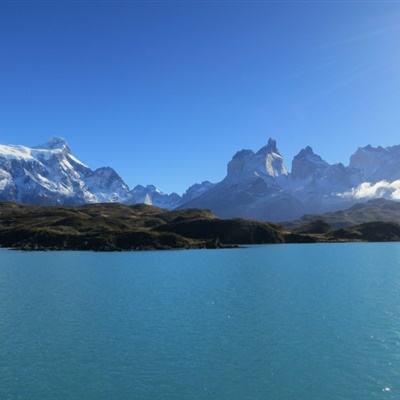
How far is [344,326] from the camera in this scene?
60.3 metres

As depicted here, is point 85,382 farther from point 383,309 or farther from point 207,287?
point 207,287

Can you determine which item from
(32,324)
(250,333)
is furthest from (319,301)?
(32,324)

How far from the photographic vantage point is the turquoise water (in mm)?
40719

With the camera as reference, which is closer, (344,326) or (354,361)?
(354,361)

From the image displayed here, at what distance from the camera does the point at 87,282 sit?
10381cm

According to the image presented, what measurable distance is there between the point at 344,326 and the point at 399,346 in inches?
387

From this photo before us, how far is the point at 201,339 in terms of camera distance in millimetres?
54812

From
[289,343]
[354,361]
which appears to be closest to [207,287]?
[289,343]

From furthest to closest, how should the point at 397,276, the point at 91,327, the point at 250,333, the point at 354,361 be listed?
the point at 397,276 → the point at 91,327 → the point at 250,333 → the point at 354,361

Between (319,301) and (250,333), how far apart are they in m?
23.8

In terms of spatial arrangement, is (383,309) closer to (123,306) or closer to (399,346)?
(399,346)

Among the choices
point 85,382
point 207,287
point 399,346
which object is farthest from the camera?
point 207,287

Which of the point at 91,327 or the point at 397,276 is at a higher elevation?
the point at 397,276

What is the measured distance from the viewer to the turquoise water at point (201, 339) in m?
40.7
